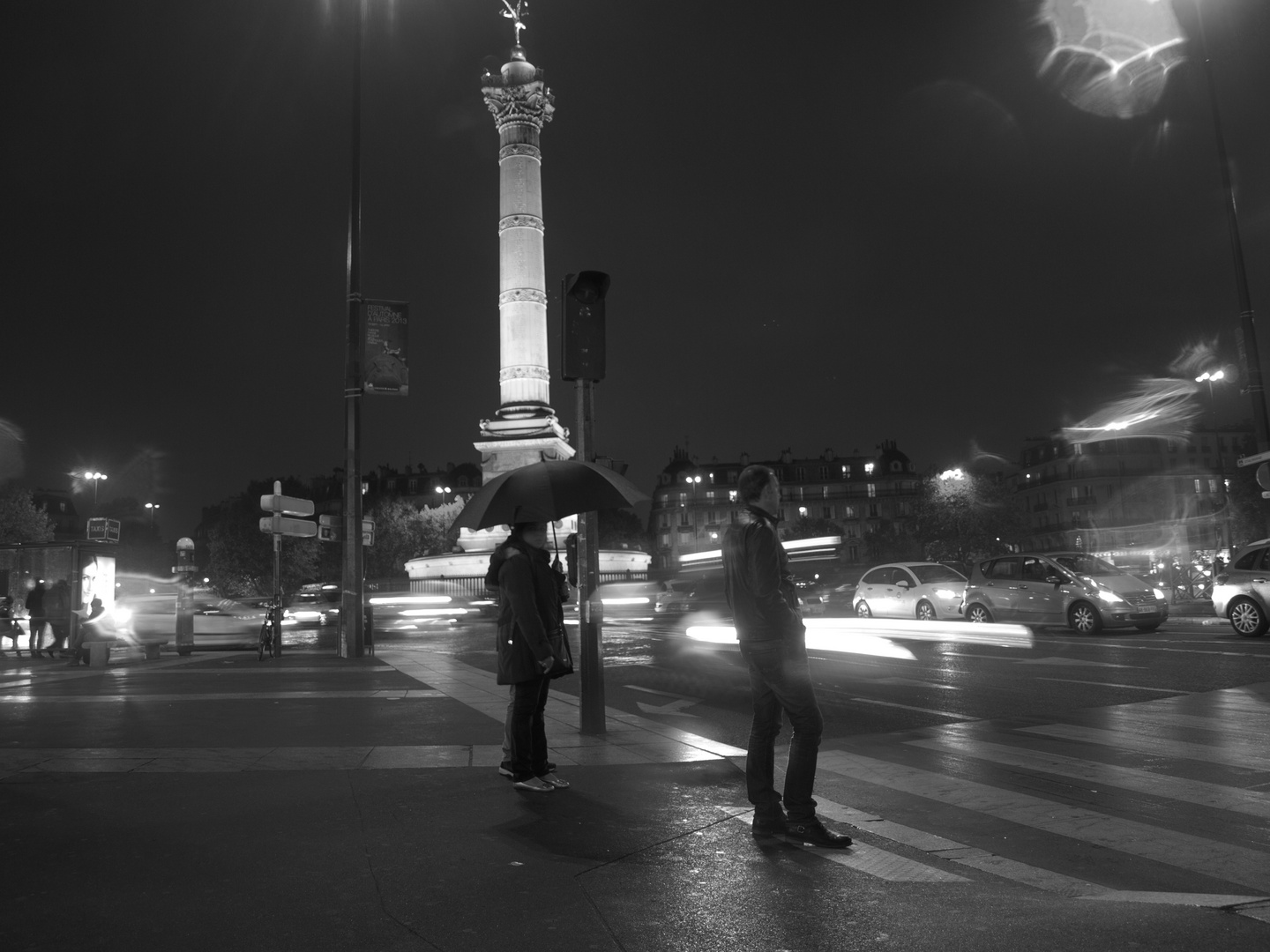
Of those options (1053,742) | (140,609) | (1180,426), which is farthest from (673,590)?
(1180,426)

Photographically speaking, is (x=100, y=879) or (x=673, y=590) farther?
(x=673, y=590)

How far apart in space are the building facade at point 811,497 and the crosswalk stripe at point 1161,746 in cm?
11363

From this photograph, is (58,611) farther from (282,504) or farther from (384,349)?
(384,349)

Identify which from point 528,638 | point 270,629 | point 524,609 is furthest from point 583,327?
point 270,629

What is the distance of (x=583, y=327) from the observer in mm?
8516

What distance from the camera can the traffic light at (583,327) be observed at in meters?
8.42

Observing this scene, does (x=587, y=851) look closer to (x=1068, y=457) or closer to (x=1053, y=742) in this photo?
(x=1053, y=742)

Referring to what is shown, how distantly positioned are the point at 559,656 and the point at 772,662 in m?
1.82

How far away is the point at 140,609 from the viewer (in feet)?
81.4

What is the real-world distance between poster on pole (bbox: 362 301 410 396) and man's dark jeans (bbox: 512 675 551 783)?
12.9m

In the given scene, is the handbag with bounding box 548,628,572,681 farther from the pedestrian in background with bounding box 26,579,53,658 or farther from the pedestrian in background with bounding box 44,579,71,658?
the pedestrian in background with bounding box 26,579,53,658

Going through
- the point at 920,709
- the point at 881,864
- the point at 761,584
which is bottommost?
the point at 920,709

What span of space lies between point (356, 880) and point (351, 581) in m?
14.7

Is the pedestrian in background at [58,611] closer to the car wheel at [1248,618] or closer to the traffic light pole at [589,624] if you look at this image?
the traffic light pole at [589,624]
